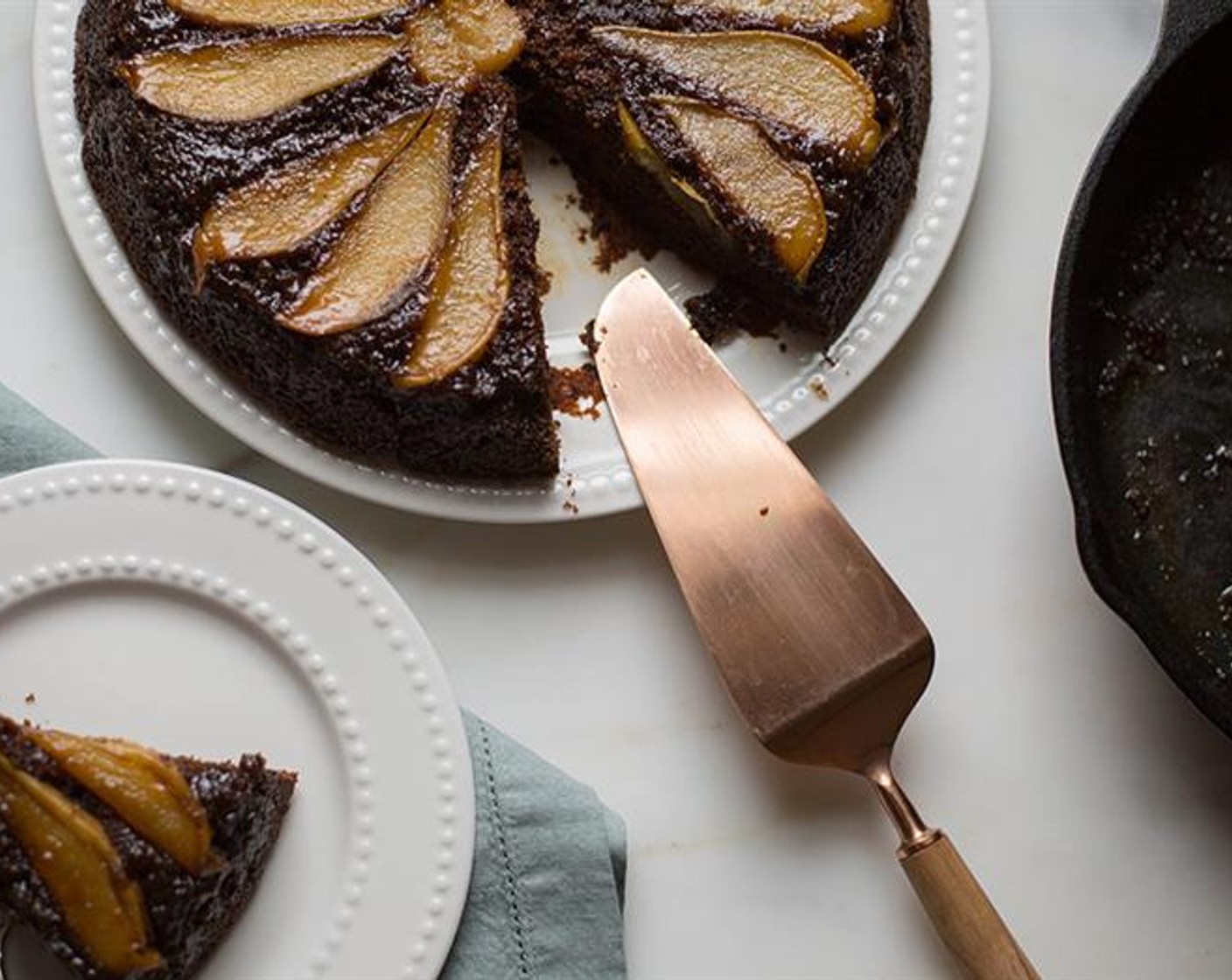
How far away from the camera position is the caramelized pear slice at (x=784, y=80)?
3254 millimetres

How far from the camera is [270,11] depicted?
321 centimetres

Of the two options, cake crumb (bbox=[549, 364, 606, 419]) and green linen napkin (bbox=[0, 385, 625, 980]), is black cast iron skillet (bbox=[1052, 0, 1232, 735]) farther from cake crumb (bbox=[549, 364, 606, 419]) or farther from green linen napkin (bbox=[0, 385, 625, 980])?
green linen napkin (bbox=[0, 385, 625, 980])

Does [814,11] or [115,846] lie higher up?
[814,11]

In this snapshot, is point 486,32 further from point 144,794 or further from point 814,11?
point 144,794

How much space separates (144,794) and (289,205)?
2.99 ft

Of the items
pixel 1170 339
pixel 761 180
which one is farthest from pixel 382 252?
pixel 1170 339

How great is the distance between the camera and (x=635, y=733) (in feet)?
10.8

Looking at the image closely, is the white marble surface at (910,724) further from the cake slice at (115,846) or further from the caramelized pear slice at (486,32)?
the caramelized pear slice at (486,32)

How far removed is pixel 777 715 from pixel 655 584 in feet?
1.02

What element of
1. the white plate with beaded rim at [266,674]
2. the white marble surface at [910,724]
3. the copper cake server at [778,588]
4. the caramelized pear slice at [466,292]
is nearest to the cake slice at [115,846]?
the white plate with beaded rim at [266,674]

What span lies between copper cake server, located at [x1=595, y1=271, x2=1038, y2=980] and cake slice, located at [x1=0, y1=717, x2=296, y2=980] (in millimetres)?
771

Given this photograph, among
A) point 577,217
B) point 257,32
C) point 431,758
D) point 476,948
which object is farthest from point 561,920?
point 257,32

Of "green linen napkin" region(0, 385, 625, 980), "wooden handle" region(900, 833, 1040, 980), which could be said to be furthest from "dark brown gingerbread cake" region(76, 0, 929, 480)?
"wooden handle" region(900, 833, 1040, 980)

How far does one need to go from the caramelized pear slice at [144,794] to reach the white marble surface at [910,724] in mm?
526
